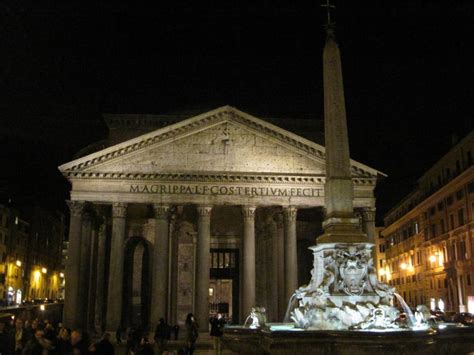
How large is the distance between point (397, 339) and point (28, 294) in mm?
62733

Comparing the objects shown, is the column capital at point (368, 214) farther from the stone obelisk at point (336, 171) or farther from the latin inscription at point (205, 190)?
the stone obelisk at point (336, 171)

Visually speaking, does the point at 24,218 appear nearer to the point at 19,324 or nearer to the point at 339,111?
the point at 19,324

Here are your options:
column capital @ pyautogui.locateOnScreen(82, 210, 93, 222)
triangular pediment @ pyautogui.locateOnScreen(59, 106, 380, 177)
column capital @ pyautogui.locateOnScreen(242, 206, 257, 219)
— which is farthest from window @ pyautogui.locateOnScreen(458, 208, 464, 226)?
column capital @ pyautogui.locateOnScreen(82, 210, 93, 222)

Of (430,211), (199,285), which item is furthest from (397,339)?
(430,211)

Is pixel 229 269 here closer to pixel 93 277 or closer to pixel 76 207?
pixel 93 277

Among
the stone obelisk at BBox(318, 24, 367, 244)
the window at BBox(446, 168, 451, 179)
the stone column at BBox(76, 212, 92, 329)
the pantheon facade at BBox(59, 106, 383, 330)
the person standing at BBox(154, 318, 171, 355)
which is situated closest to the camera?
the stone obelisk at BBox(318, 24, 367, 244)

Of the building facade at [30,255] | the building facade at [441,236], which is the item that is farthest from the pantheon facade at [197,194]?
the building facade at [30,255]

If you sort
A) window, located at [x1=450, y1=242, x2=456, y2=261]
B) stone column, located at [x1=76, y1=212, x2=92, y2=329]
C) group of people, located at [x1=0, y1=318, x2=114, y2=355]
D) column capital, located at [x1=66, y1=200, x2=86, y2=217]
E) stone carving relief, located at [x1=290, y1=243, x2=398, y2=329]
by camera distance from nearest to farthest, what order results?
group of people, located at [x1=0, y1=318, x2=114, y2=355] < stone carving relief, located at [x1=290, y1=243, x2=398, y2=329] < column capital, located at [x1=66, y1=200, x2=86, y2=217] < stone column, located at [x1=76, y1=212, x2=92, y2=329] < window, located at [x1=450, y1=242, x2=456, y2=261]

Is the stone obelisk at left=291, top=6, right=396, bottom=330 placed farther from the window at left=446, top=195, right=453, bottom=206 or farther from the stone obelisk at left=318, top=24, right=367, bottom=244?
the window at left=446, top=195, right=453, bottom=206

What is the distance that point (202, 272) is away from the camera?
26766mm

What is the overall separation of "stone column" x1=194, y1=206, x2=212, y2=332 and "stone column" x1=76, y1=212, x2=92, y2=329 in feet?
19.2

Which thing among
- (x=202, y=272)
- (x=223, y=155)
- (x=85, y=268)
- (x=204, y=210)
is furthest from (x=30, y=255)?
(x=223, y=155)

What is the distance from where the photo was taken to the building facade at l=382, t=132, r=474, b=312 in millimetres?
38281

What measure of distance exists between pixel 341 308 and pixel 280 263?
1904 cm
